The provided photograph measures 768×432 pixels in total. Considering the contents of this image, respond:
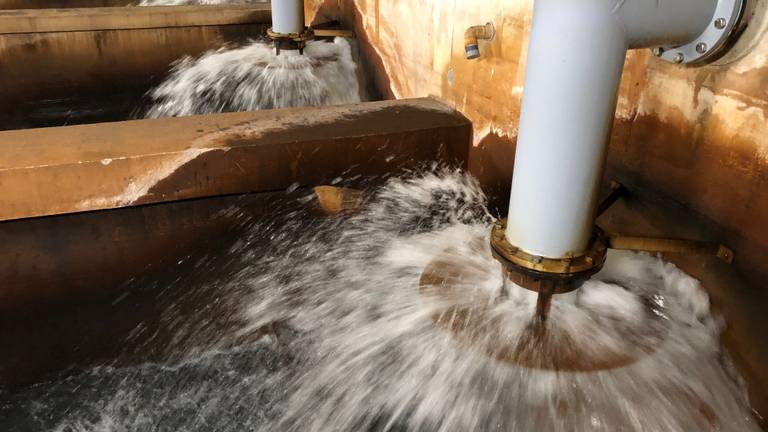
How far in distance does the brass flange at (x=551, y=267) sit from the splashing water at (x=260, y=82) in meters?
3.29

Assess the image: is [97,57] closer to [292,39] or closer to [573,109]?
[292,39]

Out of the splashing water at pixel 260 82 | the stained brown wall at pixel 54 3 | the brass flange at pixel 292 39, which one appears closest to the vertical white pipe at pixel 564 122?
the splashing water at pixel 260 82

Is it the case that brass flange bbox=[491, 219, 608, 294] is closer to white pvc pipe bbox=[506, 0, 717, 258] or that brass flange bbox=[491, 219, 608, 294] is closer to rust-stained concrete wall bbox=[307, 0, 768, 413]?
white pvc pipe bbox=[506, 0, 717, 258]

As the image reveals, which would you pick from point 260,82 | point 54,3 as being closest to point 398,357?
point 260,82

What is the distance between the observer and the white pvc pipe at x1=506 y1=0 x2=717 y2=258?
4.57ft

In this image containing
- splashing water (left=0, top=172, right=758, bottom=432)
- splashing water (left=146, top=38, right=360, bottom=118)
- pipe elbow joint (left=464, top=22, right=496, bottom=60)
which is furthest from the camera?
splashing water (left=146, top=38, right=360, bottom=118)

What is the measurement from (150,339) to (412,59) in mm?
2344

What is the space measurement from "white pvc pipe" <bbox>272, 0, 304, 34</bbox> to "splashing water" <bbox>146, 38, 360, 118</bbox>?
25 cm

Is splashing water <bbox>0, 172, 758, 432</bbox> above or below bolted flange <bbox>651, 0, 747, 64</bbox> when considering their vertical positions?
below

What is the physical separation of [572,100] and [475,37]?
1.50 metres

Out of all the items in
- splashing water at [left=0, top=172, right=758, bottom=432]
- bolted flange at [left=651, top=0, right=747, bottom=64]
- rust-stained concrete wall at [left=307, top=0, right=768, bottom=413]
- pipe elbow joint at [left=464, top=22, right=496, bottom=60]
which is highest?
bolted flange at [left=651, top=0, right=747, bottom=64]

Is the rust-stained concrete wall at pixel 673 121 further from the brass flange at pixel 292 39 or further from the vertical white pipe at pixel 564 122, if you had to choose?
the brass flange at pixel 292 39

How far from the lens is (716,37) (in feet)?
4.98

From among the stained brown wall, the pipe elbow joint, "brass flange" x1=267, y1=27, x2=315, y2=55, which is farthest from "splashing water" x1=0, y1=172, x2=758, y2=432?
the stained brown wall
